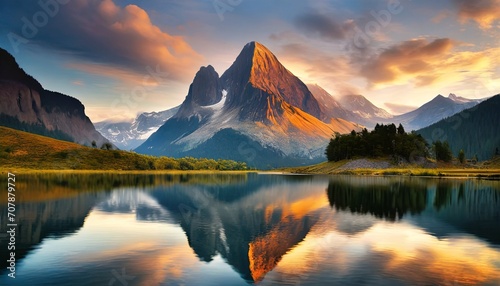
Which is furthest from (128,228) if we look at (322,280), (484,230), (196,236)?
(484,230)

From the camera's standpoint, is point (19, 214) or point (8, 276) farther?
point (19, 214)

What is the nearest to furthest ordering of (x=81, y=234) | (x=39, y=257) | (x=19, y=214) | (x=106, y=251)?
1. (x=39, y=257)
2. (x=106, y=251)
3. (x=81, y=234)
4. (x=19, y=214)

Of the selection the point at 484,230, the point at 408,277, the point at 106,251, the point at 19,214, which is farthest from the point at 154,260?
the point at 484,230

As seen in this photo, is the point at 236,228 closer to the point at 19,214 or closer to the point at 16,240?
the point at 16,240

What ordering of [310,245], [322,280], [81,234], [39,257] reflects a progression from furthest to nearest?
[81,234], [310,245], [39,257], [322,280]

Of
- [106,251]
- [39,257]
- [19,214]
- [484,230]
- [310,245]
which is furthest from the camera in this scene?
[19,214]

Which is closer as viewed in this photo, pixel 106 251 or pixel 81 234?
pixel 106 251

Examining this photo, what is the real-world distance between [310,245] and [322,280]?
495 inches

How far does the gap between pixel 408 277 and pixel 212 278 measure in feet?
47.6

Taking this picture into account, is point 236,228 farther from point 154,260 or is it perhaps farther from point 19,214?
point 19,214

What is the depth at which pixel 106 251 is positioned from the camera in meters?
36.8

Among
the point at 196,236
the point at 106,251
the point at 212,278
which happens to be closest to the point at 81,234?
the point at 106,251

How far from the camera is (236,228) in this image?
5047cm

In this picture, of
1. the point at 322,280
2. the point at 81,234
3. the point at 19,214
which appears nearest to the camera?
the point at 322,280
